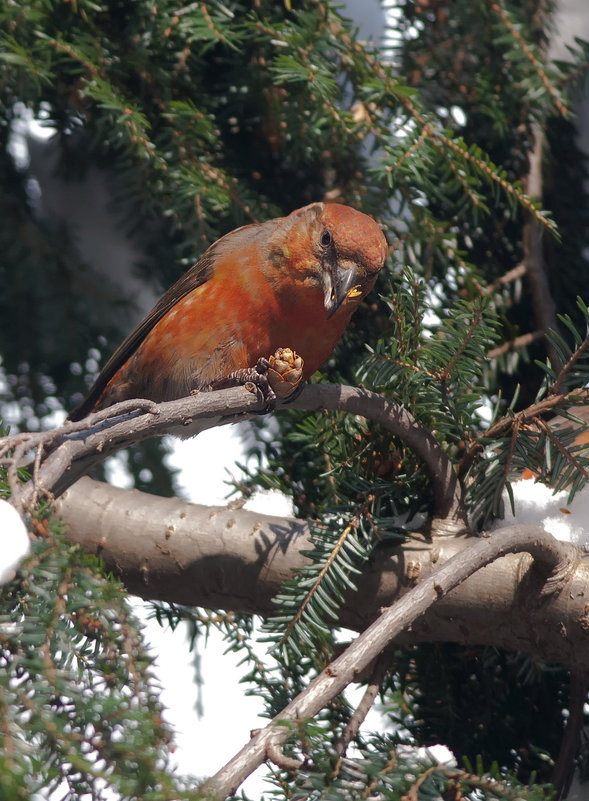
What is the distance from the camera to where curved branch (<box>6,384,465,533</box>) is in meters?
1.04

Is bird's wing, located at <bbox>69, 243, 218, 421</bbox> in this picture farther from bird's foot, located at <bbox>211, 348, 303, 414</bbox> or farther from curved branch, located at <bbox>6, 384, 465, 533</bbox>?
bird's foot, located at <bbox>211, 348, 303, 414</bbox>

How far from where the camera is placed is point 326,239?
1.84 metres


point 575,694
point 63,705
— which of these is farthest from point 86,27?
point 575,694

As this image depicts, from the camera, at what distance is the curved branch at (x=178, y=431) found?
1035mm

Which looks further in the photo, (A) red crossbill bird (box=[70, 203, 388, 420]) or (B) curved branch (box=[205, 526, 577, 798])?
(A) red crossbill bird (box=[70, 203, 388, 420])

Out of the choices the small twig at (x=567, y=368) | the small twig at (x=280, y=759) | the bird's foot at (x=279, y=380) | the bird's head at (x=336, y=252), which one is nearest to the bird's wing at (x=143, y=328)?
the bird's head at (x=336, y=252)

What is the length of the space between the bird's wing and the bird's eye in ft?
0.99

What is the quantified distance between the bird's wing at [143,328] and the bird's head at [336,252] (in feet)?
0.75

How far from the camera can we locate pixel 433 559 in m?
1.56

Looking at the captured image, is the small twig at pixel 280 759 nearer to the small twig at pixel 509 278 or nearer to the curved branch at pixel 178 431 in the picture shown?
the curved branch at pixel 178 431

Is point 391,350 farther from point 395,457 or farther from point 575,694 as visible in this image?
point 575,694

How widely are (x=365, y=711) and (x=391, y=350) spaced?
0.60m

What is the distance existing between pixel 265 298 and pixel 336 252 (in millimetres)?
191

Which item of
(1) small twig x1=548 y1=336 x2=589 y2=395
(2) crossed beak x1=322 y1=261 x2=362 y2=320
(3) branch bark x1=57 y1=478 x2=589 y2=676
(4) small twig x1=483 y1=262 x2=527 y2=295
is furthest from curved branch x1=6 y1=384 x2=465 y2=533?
(4) small twig x1=483 y1=262 x2=527 y2=295
